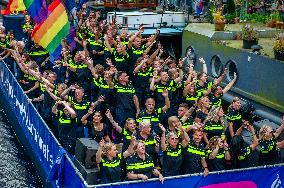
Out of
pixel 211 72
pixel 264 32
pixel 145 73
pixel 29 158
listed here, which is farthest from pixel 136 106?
pixel 264 32

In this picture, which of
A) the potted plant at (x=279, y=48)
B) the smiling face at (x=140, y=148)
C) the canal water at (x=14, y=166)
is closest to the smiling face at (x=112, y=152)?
the smiling face at (x=140, y=148)

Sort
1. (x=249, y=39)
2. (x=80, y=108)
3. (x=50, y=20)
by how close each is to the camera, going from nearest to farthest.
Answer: (x=80, y=108) → (x=50, y=20) → (x=249, y=39)

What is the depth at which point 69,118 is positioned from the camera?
10570 millimetres

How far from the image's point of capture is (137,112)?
1120 cm

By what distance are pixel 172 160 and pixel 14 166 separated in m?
5.58

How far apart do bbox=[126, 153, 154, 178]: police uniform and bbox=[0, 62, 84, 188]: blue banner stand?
0.82 meters

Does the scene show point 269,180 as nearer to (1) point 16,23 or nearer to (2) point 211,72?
(2) point 211,72

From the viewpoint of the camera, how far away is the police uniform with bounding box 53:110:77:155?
417 inches

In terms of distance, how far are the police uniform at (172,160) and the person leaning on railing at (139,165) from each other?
47 cm

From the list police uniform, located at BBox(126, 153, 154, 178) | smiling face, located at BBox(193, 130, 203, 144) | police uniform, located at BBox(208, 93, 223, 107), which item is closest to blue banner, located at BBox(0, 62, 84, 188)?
police uniform, located at BBox(126, 153, 154, 178)

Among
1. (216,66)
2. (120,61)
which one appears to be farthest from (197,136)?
(216,66)

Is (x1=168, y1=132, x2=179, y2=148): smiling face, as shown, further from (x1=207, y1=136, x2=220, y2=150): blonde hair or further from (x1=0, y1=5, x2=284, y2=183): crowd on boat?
(x1=207, y1=136, x2=220, y2=150): blonde hair

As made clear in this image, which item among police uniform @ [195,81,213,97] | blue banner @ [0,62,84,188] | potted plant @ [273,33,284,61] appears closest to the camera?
blue banner @ [0,62,84,188]

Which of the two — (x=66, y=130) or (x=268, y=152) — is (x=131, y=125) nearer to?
(x=66, y=130)
